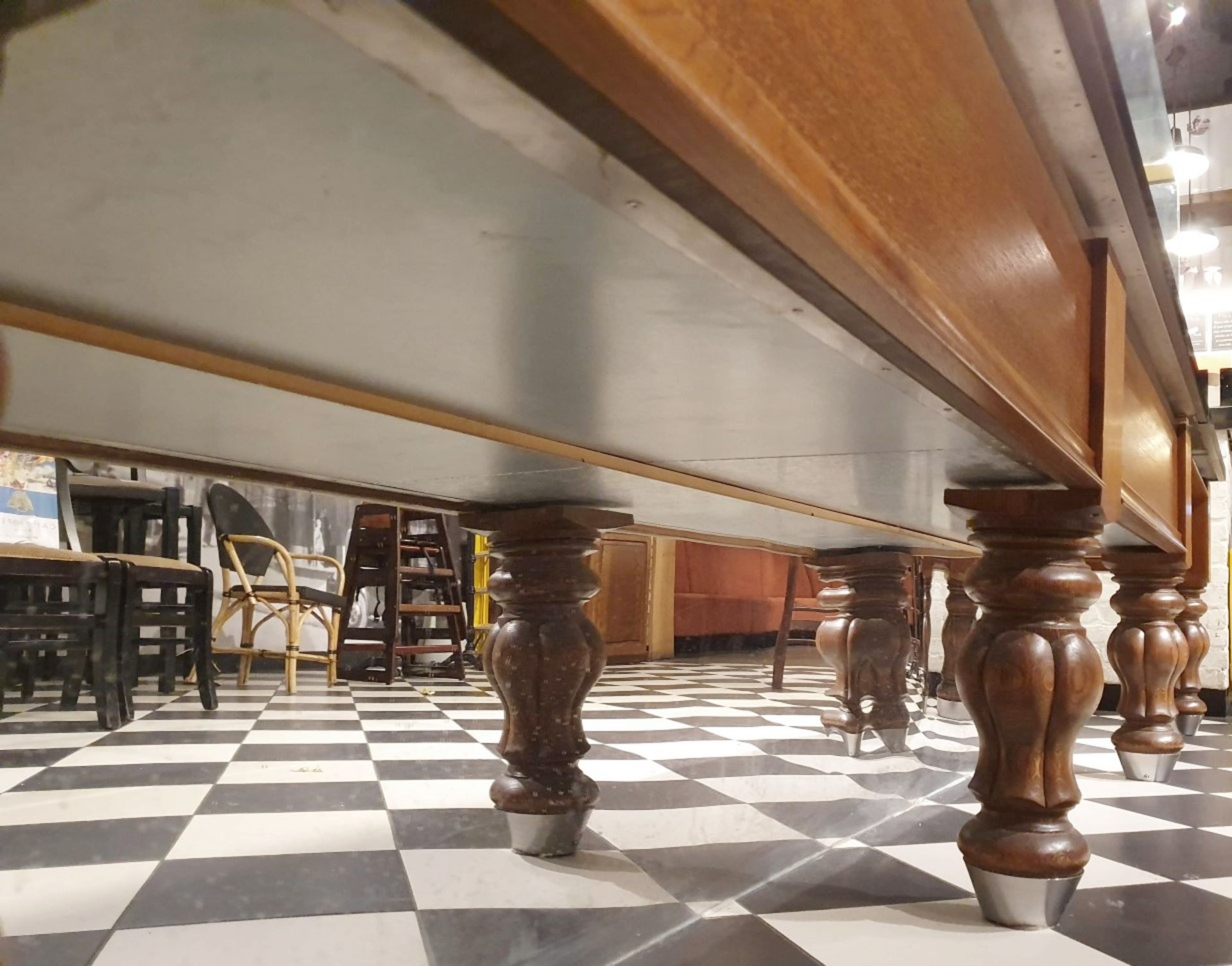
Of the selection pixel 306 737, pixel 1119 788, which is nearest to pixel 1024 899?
pixel 1119 788

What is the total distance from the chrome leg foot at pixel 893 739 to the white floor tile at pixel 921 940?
112 cm

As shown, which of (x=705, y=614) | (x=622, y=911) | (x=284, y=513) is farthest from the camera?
(x=705, y=614)

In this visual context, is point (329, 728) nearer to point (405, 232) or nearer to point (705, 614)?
point (405, 232)

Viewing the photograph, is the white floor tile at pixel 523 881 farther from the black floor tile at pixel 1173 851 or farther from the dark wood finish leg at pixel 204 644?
the dark wood finish leg at pixel 204 644

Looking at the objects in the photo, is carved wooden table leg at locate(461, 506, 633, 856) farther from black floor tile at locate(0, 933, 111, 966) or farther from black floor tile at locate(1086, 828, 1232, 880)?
black floor tile at locate(1086, 828, 1232, 880)

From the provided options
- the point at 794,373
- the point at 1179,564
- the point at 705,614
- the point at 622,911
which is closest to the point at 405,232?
the point at 794,373

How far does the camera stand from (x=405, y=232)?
0.38 meters

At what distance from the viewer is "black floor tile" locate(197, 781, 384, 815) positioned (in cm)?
149

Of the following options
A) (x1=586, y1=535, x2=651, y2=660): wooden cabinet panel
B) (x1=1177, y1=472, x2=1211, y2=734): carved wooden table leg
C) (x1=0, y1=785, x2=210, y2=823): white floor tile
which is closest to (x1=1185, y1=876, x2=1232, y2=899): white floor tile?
(x1=1177, y1=472, x2=1211, y2=734): carved wooden table leg

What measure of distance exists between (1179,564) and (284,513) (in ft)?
13.9

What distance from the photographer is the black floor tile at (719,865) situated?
109cm

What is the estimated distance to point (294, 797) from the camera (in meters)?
1.58

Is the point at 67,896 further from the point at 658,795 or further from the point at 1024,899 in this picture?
the point at 1024,899

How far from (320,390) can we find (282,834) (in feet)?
2.98
